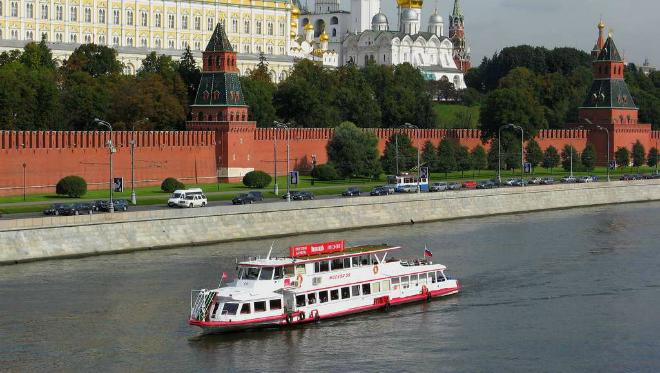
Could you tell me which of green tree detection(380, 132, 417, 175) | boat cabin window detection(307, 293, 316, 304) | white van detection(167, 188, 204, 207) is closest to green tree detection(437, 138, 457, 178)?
green tree detection(380, 132, 417, 175)

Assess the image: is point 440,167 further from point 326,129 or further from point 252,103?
point 252,103

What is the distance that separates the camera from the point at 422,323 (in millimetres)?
35312

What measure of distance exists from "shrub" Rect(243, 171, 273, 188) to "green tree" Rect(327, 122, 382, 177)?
7.67 meters

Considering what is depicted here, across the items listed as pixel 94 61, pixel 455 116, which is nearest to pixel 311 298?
pixel 94 61

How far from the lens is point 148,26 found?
364 feet

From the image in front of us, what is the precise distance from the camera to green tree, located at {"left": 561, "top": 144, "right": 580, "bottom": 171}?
83787 millimetres

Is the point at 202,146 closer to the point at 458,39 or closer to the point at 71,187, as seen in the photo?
the point at 71,187

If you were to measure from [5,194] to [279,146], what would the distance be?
1820 centimetres

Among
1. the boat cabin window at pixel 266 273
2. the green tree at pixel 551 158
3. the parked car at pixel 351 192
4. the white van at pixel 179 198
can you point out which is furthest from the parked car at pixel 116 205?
the green tree at pixel 551 158

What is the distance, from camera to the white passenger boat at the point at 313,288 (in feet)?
111

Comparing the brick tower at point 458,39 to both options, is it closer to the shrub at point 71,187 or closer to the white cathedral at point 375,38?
the white cathedral at point 375,38

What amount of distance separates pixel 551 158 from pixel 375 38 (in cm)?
6635

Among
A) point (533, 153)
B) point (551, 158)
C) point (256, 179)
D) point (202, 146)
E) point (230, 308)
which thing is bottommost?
point (230, 308)

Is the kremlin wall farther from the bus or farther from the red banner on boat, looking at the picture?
the red banner on boat
